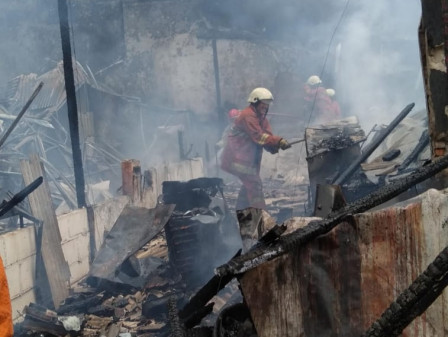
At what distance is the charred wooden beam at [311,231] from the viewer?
86.0 inches

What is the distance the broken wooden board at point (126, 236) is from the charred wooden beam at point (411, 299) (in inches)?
263

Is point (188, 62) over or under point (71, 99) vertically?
over

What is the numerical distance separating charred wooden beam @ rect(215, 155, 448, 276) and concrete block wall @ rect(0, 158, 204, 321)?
521cm

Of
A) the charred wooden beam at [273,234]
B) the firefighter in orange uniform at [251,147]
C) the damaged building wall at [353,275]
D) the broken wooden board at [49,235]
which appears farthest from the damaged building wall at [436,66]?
the firefighter in orange uniform at [251,147]

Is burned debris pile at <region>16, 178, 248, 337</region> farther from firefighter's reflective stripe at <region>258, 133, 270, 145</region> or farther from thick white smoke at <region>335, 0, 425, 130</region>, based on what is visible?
thick white smoke at <region>335, 0, 425, 130</region>

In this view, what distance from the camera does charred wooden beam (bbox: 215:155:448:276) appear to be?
218 cm

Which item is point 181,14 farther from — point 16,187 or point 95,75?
point 16,187

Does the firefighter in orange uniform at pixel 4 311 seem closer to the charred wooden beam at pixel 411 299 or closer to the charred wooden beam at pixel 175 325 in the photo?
the charred wooden beam at pixel 175 325

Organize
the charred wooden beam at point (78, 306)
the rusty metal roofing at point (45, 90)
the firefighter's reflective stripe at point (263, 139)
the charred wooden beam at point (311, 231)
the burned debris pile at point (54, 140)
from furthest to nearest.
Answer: the rusty metal roofing at point (45, 90) → the burned debris pile at point (54, 140) → the firefighter's reflective stripe at point (263, 139) → the charred wooden beam at point (78, 306) → the charred wooden beam at point (311, 231)

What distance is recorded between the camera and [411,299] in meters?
1.63

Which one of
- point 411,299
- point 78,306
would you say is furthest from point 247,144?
point 411,299

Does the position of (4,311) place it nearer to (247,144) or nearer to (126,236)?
(126,236)

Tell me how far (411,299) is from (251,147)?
8422 mm

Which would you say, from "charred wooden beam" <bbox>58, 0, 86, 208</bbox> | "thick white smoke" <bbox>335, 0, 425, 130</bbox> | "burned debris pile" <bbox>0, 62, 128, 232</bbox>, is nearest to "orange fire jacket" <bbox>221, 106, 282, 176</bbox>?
"charred wooden beam" <bbox>58, 0, 86, 208</bbox>
